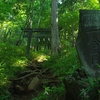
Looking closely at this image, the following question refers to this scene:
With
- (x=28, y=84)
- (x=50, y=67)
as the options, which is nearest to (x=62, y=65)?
(x=50, y=67)

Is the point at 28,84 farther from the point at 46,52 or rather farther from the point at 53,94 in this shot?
the point at 46,52

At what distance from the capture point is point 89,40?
220 inches

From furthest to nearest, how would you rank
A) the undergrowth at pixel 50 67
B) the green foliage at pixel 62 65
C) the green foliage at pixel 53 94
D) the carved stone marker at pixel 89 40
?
the green foliage at pixel 62 65 → the carved stone marker at pixel 89 40 → the undergrowth at pixel 50 67 → the green foliage at pixel 53 94

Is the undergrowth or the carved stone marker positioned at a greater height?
the carved stone marker

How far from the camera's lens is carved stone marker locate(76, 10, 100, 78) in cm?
554

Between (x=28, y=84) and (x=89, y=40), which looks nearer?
(x=89, y=40)

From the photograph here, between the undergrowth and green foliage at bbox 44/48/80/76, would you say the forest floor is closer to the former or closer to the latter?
the undergrowth

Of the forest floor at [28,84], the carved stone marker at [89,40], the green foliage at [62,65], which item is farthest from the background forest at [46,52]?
the carved stone marker at [89,40]

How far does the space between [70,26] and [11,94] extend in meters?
9.43

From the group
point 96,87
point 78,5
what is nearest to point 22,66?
point 96,87

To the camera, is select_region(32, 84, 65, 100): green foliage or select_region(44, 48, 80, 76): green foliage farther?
select_region(44, 48, 80, 76): green foliage

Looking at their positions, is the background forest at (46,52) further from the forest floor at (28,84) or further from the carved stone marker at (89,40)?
the carved stone marker at (89,40)

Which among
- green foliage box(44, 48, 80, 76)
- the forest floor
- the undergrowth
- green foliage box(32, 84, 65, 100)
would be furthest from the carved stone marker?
green foliage box(44, 48, 80, 76)

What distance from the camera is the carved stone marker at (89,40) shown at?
5539mm
